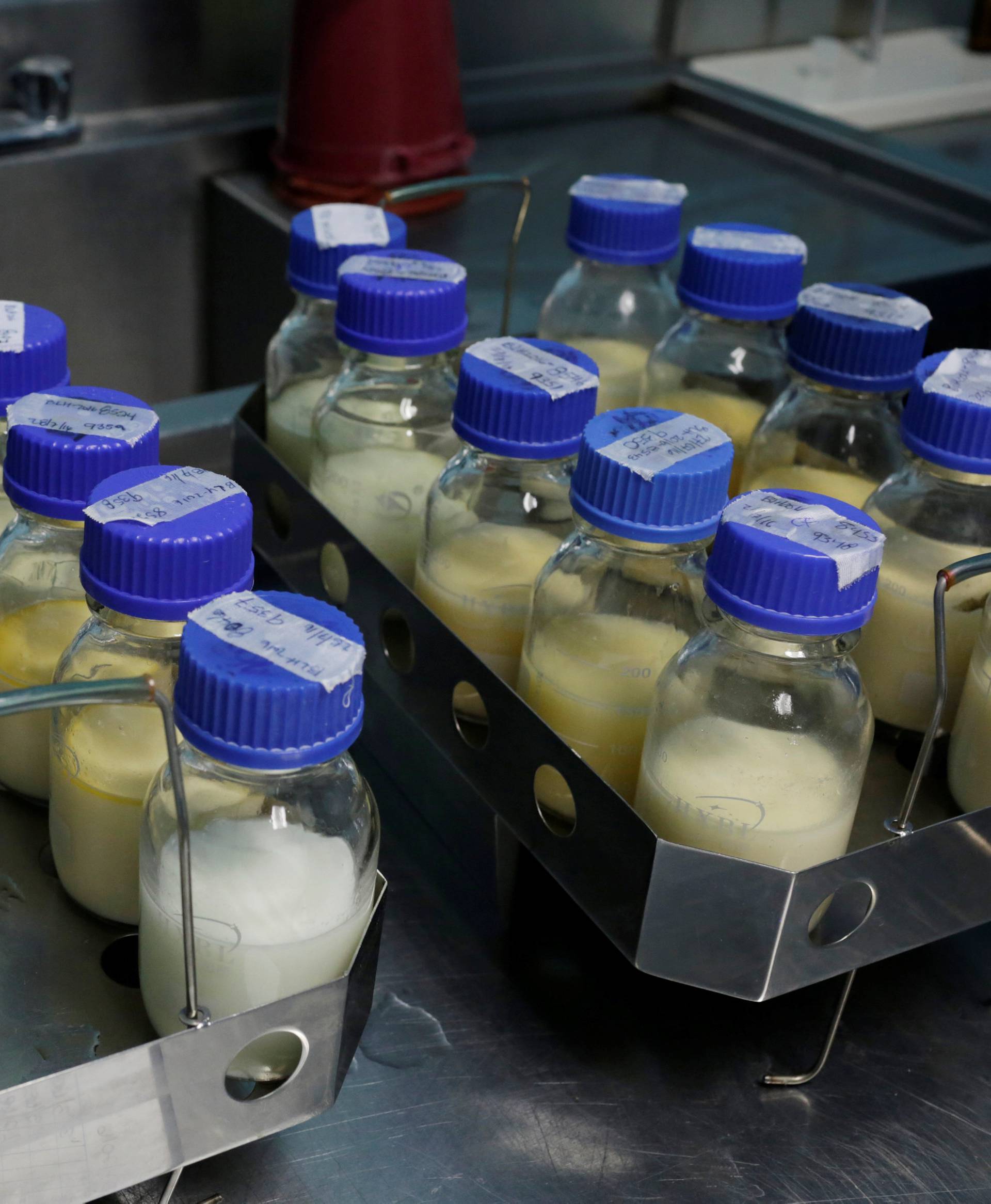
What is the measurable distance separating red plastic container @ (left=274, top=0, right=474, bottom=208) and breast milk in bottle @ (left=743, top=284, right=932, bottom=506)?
2.14 ft

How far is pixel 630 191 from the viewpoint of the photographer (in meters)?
0.89

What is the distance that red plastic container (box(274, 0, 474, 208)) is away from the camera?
128cm

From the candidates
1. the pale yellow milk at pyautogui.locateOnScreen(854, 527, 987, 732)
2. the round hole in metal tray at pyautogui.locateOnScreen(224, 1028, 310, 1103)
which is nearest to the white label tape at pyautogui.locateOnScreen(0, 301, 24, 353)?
the round hole in metal tray at pyautogui.locateOnScreen(224, 1028, 310, 1103)

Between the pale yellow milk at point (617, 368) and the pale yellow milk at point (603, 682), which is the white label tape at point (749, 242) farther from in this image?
the pale yellow milk at point (603, 682)

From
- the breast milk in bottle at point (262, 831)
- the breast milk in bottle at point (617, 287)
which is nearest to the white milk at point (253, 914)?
the breast milk in bottle at point (262, 831)

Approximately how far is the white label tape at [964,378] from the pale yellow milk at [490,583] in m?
0.21

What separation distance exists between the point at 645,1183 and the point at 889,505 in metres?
0.36

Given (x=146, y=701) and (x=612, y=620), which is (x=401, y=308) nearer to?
(x=612, y=620)

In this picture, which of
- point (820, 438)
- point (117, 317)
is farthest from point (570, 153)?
point (820, 438)

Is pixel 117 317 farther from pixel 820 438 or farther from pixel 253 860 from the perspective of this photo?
pixel 253 860

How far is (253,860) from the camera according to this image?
1.70 feet

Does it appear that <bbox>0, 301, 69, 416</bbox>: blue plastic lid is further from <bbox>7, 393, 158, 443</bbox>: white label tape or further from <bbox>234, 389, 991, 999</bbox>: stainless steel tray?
<bbox>234, 389, 991, 999</bbox>: stainless steel tray

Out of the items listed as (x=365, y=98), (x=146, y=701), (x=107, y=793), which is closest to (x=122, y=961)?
(x=107, y=793)

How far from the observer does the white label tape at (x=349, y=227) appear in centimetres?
81
